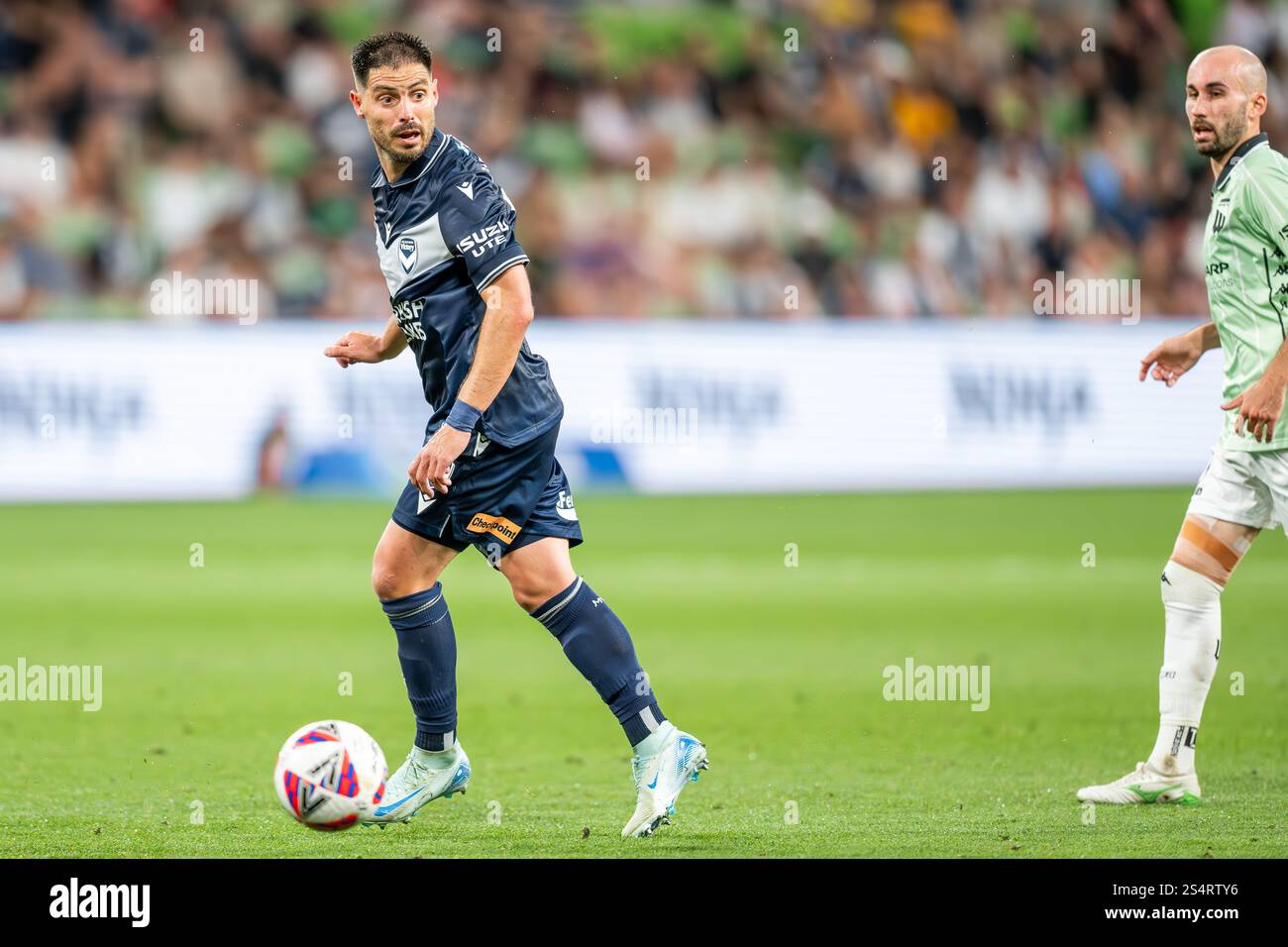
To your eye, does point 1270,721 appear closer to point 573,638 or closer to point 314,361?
point 573,638

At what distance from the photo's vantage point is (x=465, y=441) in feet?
17.1

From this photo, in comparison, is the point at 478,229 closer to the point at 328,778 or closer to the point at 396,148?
the point at 396,148

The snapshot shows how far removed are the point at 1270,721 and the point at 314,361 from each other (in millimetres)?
10084

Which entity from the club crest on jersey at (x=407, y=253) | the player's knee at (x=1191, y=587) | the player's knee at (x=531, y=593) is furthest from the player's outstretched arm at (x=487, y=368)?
the player's knee at (x=1191, y=587)

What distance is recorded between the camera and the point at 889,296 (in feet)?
63.1

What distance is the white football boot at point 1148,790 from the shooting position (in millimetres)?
5883

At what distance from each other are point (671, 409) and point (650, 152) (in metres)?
4.68

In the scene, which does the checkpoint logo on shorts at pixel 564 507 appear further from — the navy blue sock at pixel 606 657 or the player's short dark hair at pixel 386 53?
the player's short dark hair at pixel 386 53

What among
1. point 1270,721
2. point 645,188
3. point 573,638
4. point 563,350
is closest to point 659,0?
point 645,188

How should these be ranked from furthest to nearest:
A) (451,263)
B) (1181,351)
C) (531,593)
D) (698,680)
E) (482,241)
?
(698,680) → (1181,351) → (531,593) → (451,263) → (482,241)

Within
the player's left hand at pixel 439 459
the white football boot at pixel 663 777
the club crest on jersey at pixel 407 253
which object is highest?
the club crest on jersey at pixel 407 253

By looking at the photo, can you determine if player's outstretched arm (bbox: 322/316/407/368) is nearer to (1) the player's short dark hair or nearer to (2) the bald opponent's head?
(1) the player's short dark hair

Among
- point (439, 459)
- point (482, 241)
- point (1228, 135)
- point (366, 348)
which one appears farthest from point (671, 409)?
point (439, 459)

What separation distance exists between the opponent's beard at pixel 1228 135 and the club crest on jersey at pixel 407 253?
257cm
